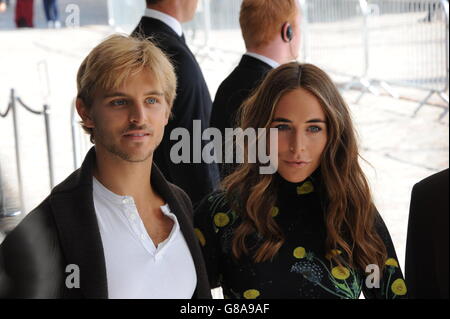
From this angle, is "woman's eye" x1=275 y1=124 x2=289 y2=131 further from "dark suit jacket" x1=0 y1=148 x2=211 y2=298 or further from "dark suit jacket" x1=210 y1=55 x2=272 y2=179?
"dark suit jacket" x1=210 y1=55 x2=272 y2=179

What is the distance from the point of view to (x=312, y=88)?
1.62 meters

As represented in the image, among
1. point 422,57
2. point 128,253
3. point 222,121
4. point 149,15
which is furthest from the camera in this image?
point 422,57

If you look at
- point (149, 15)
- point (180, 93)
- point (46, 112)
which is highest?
point (149, 15)

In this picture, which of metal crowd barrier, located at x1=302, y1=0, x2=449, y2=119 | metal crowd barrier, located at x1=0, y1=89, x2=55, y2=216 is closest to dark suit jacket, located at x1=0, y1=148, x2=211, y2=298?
metal crowd barrier, located at x1=0, y1=89, x2=55, y2=216

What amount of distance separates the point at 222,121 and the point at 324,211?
40.9 inches

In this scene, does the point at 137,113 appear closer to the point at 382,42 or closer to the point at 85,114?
the point at 85,114

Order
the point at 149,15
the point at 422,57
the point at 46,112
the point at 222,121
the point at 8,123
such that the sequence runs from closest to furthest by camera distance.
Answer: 1. the point at 222,121
2. the point at 149,15
3. the point at 46,112
4. the point at 8,123
5. the point at 422,57

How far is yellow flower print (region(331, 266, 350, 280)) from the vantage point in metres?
1.60

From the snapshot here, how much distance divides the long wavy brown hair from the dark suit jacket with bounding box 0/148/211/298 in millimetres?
332

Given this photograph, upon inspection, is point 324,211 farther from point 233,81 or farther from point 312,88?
point 233,81

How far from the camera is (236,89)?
8.65 feet

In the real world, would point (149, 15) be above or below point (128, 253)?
above

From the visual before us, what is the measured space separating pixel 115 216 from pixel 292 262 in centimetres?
37

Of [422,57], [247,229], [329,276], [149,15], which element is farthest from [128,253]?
[422,57]
